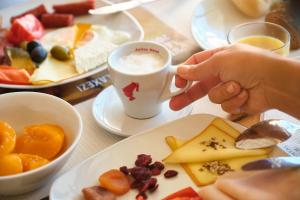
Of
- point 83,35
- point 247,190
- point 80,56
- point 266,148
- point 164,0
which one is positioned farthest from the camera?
point 164,0

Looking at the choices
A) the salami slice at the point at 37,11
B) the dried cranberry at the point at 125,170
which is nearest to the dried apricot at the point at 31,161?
the dried cranberry at the point at 125,170

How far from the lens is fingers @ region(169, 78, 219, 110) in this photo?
37.7 inches

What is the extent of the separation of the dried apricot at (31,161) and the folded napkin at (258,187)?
0.27 metres

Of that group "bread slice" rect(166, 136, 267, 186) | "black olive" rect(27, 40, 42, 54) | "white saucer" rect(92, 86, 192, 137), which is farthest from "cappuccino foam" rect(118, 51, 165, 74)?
"black olive" rect(27, 40, 42, 54)

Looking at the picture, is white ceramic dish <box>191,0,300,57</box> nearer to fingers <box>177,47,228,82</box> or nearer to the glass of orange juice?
the glass of orange juice

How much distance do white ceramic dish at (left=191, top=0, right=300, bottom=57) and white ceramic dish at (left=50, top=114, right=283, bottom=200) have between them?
0.34m

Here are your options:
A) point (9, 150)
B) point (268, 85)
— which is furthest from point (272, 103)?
point (9, 150)

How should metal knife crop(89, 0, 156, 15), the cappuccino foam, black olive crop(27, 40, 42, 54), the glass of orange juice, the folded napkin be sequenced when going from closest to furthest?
the folded napkin
the cappuccino foam
the glass of orange juice
black olive crop(27, 40, 42, 54)
metal knife crop(89, 0, 156, 15)

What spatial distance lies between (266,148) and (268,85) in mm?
116

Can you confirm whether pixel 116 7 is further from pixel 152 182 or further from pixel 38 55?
pixel 152 182

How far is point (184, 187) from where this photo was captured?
79 cm

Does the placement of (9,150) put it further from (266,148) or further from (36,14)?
(36,14)

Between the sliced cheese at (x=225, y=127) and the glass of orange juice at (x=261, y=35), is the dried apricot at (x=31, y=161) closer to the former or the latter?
the sliced cheese at (x=225, y=127)

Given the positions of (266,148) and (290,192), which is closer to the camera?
(290,192)
